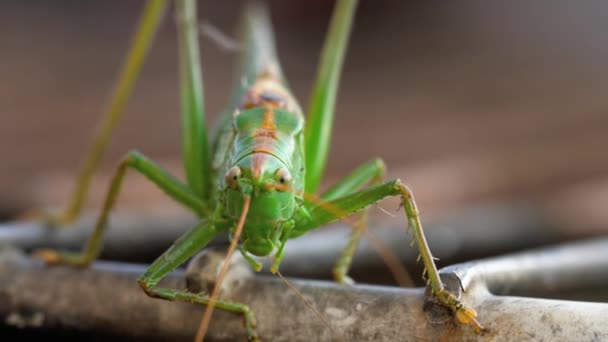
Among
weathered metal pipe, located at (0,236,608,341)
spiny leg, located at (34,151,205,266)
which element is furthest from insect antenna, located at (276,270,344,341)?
spiny leg, located at (34,151,205,266)

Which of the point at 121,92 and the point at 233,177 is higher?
the point at 121,92

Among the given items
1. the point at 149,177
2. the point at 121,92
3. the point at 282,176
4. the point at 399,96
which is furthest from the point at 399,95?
the point at 282,176

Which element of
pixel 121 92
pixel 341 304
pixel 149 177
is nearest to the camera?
pixel 341 304

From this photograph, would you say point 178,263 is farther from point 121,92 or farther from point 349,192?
point 121,92

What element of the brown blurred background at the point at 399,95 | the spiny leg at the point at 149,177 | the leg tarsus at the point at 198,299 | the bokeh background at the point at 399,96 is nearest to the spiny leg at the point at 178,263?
the leg tarsus at the point at 198,299

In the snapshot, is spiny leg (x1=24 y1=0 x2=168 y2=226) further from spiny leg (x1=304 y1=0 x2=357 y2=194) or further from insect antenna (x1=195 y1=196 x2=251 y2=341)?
insect antenna (x1=195 y1=196 x2=251 y2=341)

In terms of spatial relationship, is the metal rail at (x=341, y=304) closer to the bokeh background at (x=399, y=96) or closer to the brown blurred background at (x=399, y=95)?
the bokeh background at (x=399, y=96)

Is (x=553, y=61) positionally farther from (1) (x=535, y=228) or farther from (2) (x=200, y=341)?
(2) (x=200, y=341)
